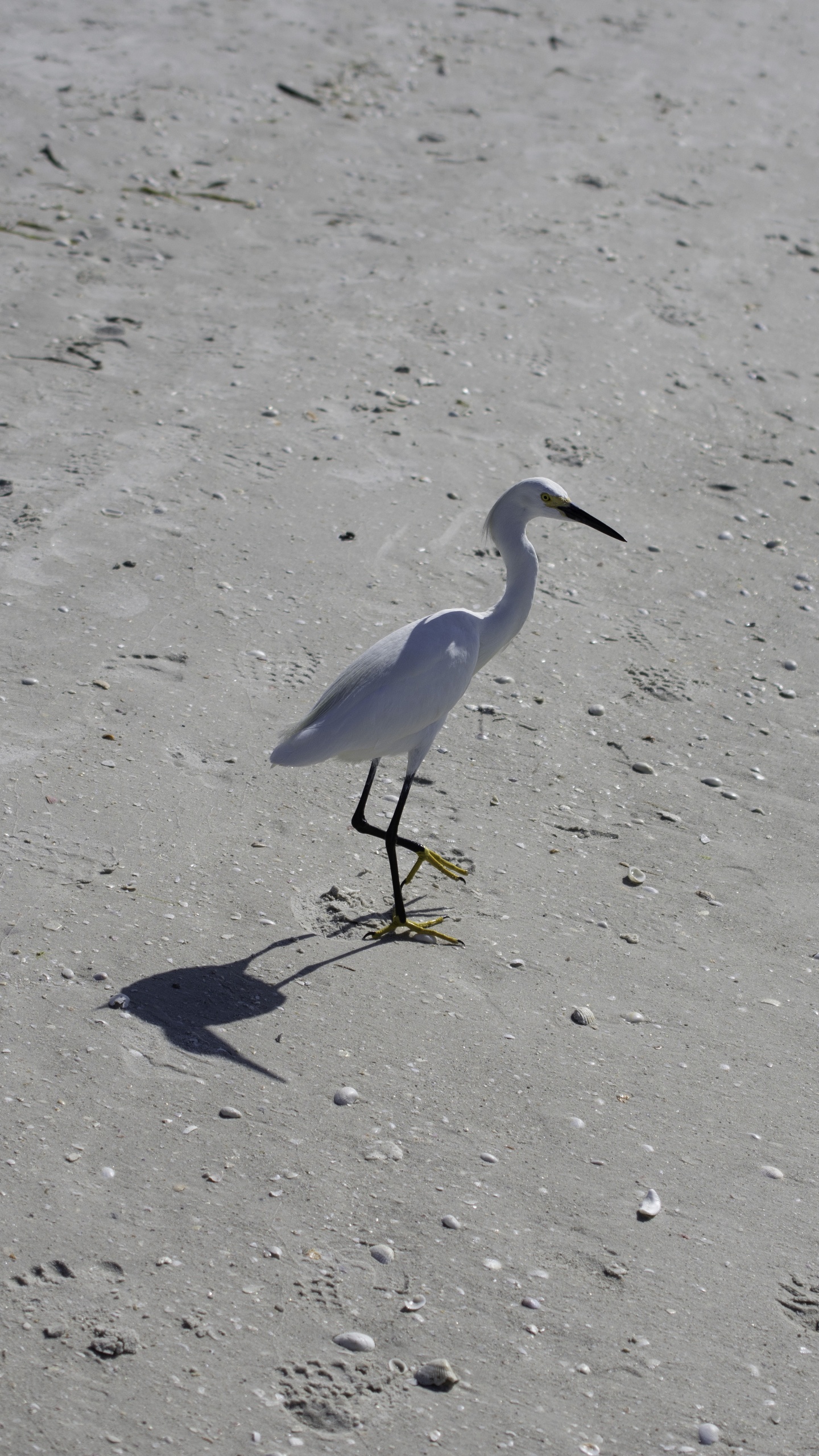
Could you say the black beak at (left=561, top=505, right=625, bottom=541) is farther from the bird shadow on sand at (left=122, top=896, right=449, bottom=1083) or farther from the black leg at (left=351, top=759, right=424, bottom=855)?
the bird shadow on sand at (left=122, top=896, right=449, bottom=1083)

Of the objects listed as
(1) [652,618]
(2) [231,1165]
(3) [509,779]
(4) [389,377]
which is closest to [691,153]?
(4) [389,377]

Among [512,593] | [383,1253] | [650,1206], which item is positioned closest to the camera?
[383,1253]

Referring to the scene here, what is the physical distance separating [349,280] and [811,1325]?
6.53 meters

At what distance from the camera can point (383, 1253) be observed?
2.94 metres

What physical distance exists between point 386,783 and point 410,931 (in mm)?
867

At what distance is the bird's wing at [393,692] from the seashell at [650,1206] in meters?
1.53

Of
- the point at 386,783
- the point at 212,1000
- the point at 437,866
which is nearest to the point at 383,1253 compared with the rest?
the point at 212,1000

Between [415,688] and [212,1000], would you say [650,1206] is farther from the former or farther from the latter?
[415,688]

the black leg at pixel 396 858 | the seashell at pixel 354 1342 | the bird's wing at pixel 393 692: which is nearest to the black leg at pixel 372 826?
the black leg at pixel 396 858

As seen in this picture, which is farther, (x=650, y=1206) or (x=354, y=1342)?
(x=650, y=1206)

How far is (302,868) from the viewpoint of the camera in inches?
166

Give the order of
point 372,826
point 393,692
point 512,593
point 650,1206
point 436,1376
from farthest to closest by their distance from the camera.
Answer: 1. point 512,593
2. point 372,826
3. point 393,692
4. point 650,1206
5. point 436,1376

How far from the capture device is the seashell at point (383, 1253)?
2930mm

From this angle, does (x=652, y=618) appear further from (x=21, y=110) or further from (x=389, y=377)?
(x=21, y=110)
